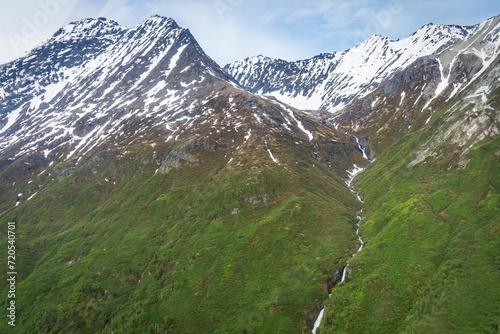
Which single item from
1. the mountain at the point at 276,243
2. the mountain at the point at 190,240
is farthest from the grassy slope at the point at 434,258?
the mountain at the point at 190,240

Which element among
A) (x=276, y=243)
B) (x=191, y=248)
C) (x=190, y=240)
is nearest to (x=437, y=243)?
(x=276, y=243)

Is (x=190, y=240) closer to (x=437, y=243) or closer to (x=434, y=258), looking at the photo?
(x=434, y=258)

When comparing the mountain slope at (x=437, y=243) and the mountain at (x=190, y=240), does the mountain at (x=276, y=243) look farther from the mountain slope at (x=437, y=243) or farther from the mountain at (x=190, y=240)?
the mountain at (x=190, y=240)

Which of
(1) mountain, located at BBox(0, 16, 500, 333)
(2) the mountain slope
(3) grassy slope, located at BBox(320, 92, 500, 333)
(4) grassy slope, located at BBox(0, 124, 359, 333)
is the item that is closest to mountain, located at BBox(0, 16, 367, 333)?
(4) grassy slope, located at BBox(0, 124, 359, 333)

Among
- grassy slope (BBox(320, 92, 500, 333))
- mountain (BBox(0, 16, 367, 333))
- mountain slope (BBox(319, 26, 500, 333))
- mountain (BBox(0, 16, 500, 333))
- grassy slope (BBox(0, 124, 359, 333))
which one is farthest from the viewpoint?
mountain (BBox(0, 16, 367, 333))

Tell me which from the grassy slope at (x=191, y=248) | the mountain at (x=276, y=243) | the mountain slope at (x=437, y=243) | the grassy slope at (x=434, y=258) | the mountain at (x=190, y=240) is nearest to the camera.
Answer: the grassy slope at (x=434, y=258)

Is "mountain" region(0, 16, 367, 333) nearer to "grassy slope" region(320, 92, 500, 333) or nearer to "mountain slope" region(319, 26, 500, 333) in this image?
"grassy slope" region(320, 92, 500, 333)
